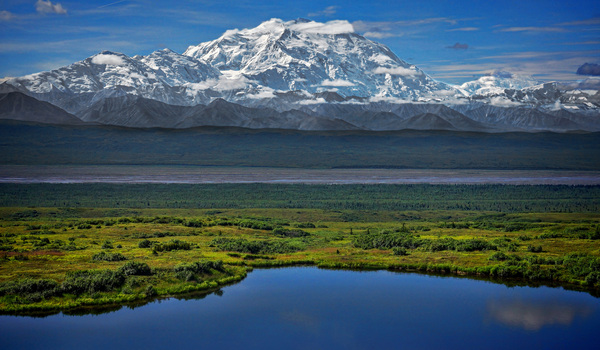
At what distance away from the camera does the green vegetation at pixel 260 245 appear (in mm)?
50906

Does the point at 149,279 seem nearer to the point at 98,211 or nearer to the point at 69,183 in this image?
the point at 98,211

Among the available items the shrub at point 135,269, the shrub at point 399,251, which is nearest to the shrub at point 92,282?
the shrub at point 135,269

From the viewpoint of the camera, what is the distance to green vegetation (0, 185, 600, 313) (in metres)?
50.9

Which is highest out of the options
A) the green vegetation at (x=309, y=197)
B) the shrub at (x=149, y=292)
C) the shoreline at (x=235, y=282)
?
the shrub at (x=149, y=292)

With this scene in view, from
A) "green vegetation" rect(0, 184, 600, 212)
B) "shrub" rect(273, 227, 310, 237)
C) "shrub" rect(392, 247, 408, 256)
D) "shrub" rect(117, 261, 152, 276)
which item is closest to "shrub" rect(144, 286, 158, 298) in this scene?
"shrub" rect(117, 261, 152, 276)

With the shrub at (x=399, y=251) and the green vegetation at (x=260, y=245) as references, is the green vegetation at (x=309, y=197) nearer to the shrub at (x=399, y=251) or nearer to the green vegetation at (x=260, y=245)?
the green vegetation at (x=260, y=245)

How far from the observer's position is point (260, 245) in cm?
7119

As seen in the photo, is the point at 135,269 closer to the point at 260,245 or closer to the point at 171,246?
the point at 171,246

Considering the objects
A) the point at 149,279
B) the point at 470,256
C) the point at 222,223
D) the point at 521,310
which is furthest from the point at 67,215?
the point at 521,310

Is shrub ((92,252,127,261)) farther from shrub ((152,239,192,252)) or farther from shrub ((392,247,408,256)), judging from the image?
shrub ((392,247,408,256))

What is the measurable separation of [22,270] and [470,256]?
126 feet

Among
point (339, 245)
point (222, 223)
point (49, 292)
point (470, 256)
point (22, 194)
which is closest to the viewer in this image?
point (49, 292)

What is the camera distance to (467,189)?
519 feet

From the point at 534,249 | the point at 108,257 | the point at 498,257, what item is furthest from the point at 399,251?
the point at 108,257
